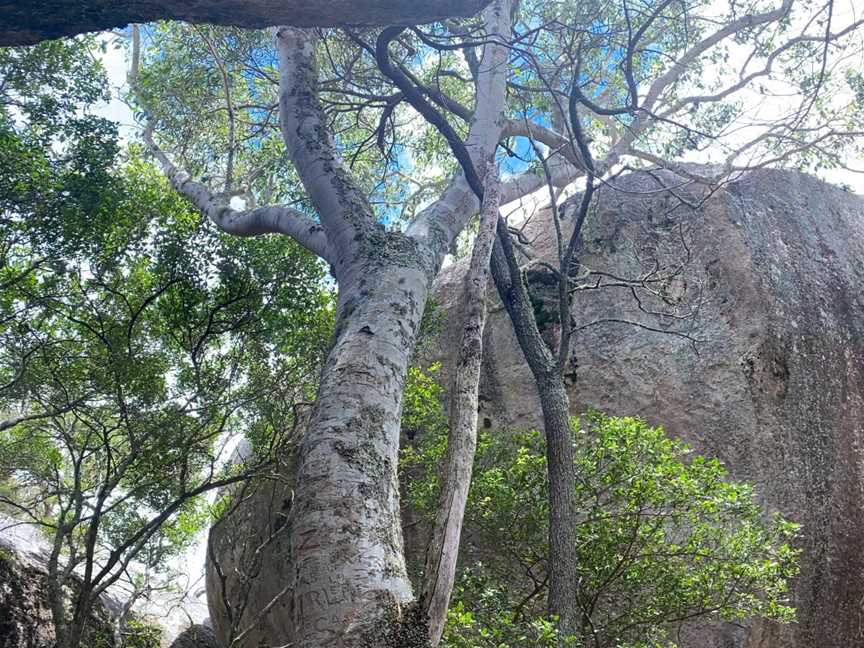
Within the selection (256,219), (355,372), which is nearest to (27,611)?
(256,219)

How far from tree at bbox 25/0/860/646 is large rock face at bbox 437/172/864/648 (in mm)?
1045

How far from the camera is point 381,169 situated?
12.1 m

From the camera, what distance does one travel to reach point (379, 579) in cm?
294

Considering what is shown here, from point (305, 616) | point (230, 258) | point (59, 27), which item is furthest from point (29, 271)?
point (305, 616)

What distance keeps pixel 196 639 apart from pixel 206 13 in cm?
971

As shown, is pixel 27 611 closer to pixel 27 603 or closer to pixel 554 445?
pixel 27 603

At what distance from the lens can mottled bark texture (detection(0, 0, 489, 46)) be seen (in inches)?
146

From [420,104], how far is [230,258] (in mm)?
2762

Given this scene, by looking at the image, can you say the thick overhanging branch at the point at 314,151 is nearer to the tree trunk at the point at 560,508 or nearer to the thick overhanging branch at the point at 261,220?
the thick overhanging branch at the point at 261,220

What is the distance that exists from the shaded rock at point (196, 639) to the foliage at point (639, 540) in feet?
21.1

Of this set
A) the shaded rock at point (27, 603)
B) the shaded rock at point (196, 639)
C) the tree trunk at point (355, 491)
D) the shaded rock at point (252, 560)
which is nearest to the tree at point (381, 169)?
the tree trunk at point (355, 491)

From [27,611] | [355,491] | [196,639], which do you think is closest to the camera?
[355,491]

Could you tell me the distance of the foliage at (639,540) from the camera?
5.74 m

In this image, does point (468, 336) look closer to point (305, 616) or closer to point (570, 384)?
point (305, 616)
